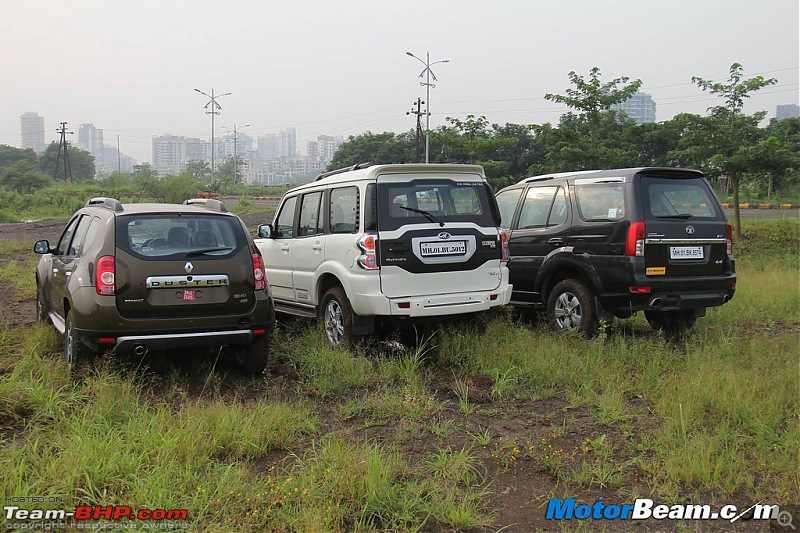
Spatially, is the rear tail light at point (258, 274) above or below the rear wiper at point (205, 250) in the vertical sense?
below

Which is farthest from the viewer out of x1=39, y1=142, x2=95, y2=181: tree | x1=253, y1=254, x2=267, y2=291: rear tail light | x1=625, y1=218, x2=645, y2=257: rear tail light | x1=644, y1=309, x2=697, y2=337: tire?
x1=39, y1=142, x2=95, y2=181: tree

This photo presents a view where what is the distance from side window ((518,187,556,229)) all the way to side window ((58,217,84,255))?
5.23 m

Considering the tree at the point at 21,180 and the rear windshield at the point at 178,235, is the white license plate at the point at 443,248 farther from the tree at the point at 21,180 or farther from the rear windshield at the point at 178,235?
the tree at the point at 21,180

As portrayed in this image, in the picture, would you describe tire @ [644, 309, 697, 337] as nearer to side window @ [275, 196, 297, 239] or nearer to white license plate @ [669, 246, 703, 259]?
white license plate @ [669, 246, 703, 259]

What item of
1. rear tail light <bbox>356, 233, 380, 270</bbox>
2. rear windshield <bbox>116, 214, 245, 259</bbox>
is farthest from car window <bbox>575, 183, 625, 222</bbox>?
rear windshield <bbox>116, 214, 245, 259</bbox>

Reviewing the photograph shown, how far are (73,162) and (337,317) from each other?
11171cm

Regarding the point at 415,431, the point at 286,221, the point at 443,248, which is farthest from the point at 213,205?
the point at 415,431

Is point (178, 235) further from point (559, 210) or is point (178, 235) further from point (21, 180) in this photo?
point (21, 180)

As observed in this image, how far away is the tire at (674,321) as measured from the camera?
A: 7.74m

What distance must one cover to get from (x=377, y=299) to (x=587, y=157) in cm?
1614

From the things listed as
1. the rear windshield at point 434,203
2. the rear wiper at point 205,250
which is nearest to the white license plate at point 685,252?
the rear windshield at point 434,203

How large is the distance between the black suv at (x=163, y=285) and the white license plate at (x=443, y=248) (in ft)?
5.21

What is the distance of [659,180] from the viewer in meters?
7.08

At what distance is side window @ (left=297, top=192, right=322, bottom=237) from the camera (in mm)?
7464
